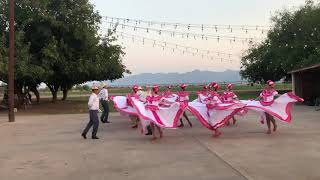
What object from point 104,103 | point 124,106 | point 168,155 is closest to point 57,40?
point 104,103

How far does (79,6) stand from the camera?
3756 centimetres

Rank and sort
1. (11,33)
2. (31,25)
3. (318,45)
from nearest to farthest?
(11,33), (31,25), (318,45)

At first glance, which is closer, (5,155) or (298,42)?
(5,155)

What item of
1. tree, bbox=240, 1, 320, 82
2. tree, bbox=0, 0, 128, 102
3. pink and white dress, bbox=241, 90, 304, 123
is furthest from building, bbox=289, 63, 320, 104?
pink and white dress, bbox=241, 90, 304, 123

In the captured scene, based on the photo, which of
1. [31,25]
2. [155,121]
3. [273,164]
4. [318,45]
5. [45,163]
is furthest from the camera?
[318,45]

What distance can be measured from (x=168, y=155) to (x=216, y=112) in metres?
4.54

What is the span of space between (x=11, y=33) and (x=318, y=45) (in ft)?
90.2

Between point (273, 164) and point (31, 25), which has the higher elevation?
point (31, 25)

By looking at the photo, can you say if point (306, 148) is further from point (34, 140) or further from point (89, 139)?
point (34, 140)

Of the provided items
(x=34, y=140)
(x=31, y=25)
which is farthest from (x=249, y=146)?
(x=31, y=25)

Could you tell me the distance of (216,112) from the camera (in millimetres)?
16953

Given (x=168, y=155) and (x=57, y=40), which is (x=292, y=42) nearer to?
(x=57, y=40)

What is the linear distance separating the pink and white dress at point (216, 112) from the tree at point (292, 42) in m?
25.6

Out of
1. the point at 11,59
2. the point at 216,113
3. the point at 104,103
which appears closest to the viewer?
the point at 216,113
